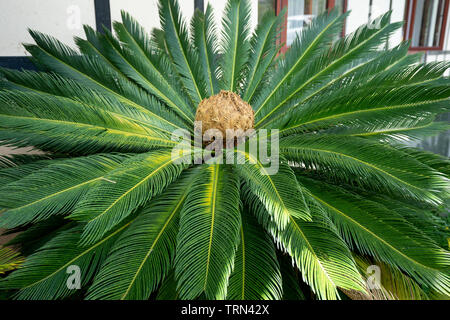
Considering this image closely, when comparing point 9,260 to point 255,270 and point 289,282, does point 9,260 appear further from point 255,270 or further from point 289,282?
point 289,282

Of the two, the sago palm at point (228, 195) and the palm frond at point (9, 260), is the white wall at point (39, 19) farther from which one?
the palm frond at point (9, 260)

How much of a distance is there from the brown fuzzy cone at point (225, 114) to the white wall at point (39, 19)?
191 centimetres

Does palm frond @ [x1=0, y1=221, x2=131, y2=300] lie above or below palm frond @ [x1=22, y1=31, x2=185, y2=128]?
below

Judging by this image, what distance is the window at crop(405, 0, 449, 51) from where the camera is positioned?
7.79 m

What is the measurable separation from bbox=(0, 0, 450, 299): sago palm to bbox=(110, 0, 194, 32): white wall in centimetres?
135

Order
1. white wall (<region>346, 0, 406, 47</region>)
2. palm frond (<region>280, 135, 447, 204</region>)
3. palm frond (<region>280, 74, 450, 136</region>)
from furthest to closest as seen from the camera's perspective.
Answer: white wall (<region>346, 0, 406, 47</region>), palm frond (<region>280, 74, 450, 136</region>), palm frond (<region>280, 135, 447, 204</region>)

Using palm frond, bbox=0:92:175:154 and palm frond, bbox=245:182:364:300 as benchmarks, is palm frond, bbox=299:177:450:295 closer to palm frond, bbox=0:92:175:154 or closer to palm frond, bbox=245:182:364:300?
palm frond, bbox=245:182:364:300

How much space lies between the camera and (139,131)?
1.35 meters


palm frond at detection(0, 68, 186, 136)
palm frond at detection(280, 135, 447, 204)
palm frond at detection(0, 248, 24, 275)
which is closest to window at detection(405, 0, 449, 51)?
palm frond at detection(280, 135, 447, 204)

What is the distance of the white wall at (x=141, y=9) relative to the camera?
9.52 feet

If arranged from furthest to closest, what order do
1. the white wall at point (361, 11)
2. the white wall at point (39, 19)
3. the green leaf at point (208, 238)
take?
the white wall at point (361, 11)
the white wall at point (39, 19)
the green leaf at point (208, 238)

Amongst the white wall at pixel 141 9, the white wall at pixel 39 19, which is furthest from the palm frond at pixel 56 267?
the white wall at pixel 141 9
